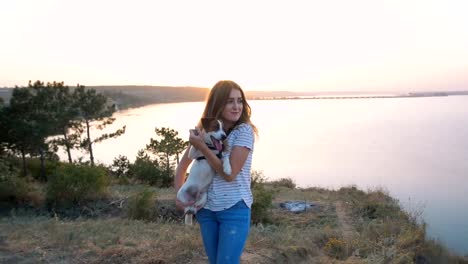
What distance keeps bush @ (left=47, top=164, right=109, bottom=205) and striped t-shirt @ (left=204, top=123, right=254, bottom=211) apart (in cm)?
1049

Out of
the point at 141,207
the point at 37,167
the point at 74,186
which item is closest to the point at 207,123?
the point at 141,207

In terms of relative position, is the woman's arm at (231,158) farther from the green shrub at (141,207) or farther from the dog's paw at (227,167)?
the green shrub at (141,207)

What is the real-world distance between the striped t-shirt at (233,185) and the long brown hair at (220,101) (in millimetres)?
99

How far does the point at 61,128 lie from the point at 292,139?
2659 cm

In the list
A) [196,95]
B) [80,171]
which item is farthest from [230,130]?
[196,95]

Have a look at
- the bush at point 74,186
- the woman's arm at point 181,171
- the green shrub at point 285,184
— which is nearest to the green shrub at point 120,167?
the green shrub at point 285,184

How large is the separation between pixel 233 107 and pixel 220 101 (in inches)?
3.5

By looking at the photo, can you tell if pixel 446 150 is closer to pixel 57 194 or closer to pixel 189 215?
pixel 57 194

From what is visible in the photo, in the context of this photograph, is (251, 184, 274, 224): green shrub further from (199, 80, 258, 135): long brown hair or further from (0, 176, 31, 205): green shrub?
(199, 80, 258, 135): long brown hair

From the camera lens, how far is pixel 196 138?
8.36ft

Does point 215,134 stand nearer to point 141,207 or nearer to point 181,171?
point 181,171

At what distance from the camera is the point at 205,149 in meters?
2.49

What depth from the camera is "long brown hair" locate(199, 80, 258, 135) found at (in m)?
2.61

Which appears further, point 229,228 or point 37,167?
point 37,167
